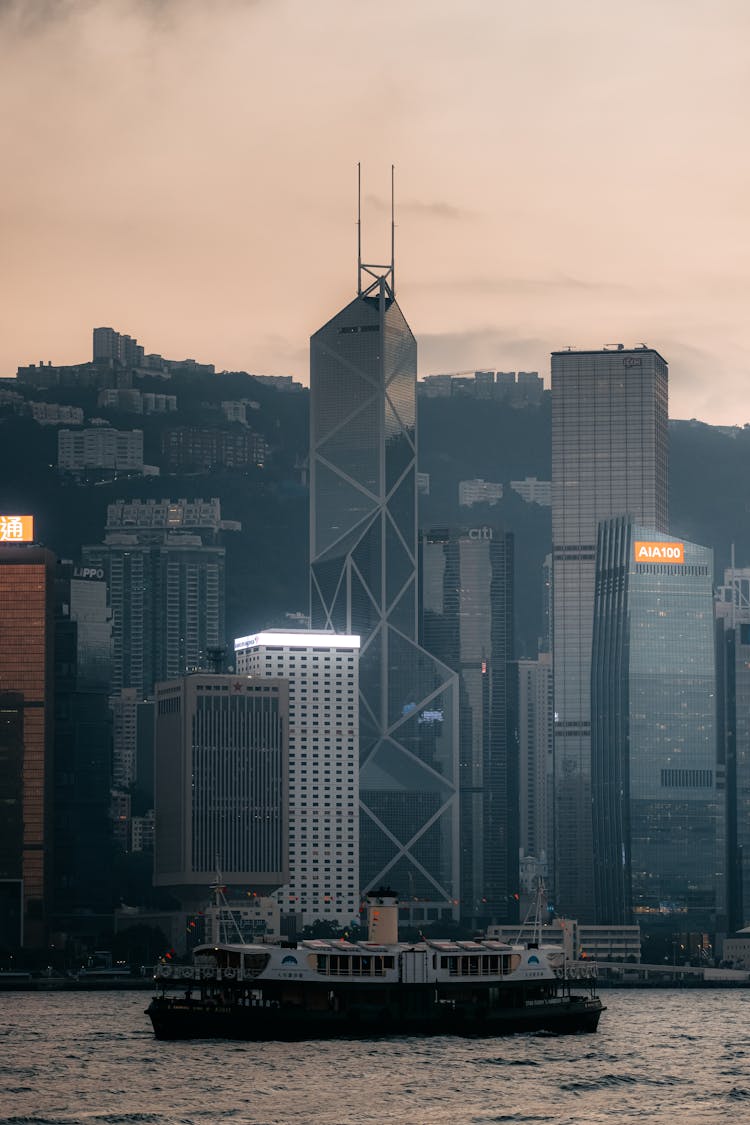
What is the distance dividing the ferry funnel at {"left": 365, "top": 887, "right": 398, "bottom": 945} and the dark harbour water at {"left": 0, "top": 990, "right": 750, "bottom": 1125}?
14.2 m

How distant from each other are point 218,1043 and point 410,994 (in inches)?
560

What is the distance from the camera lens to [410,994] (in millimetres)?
182625

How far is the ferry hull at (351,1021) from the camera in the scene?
179750 millimetres

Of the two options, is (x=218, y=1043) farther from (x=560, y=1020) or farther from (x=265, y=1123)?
(x=265, y=1123)

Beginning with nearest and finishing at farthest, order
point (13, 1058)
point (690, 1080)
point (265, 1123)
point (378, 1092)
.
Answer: point (265, 1123)
point (378, 1092)
point (690, 1080)
point (13, 1058)

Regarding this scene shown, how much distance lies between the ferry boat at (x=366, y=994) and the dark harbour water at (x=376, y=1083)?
87.0 inches

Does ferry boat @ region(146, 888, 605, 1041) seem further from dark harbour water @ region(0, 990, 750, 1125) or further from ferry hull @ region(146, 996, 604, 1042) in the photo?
dark harbour water @ region(0, 990, 750, 1125)

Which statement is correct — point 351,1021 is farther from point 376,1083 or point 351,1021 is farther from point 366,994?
point 376,1083

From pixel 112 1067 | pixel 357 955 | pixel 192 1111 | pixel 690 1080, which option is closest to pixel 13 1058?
pixel 112 1067

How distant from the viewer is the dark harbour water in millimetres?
143500

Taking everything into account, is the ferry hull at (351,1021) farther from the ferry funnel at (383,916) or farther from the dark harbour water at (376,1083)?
the ferry funnel at (383,916)

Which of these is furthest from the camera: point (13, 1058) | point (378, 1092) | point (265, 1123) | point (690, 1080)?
point (13, 1058)

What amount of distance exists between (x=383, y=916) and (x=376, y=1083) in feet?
134

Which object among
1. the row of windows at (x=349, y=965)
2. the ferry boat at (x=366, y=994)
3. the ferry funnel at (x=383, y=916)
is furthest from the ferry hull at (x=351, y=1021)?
the ferry funnel at (x=383, y=916)
